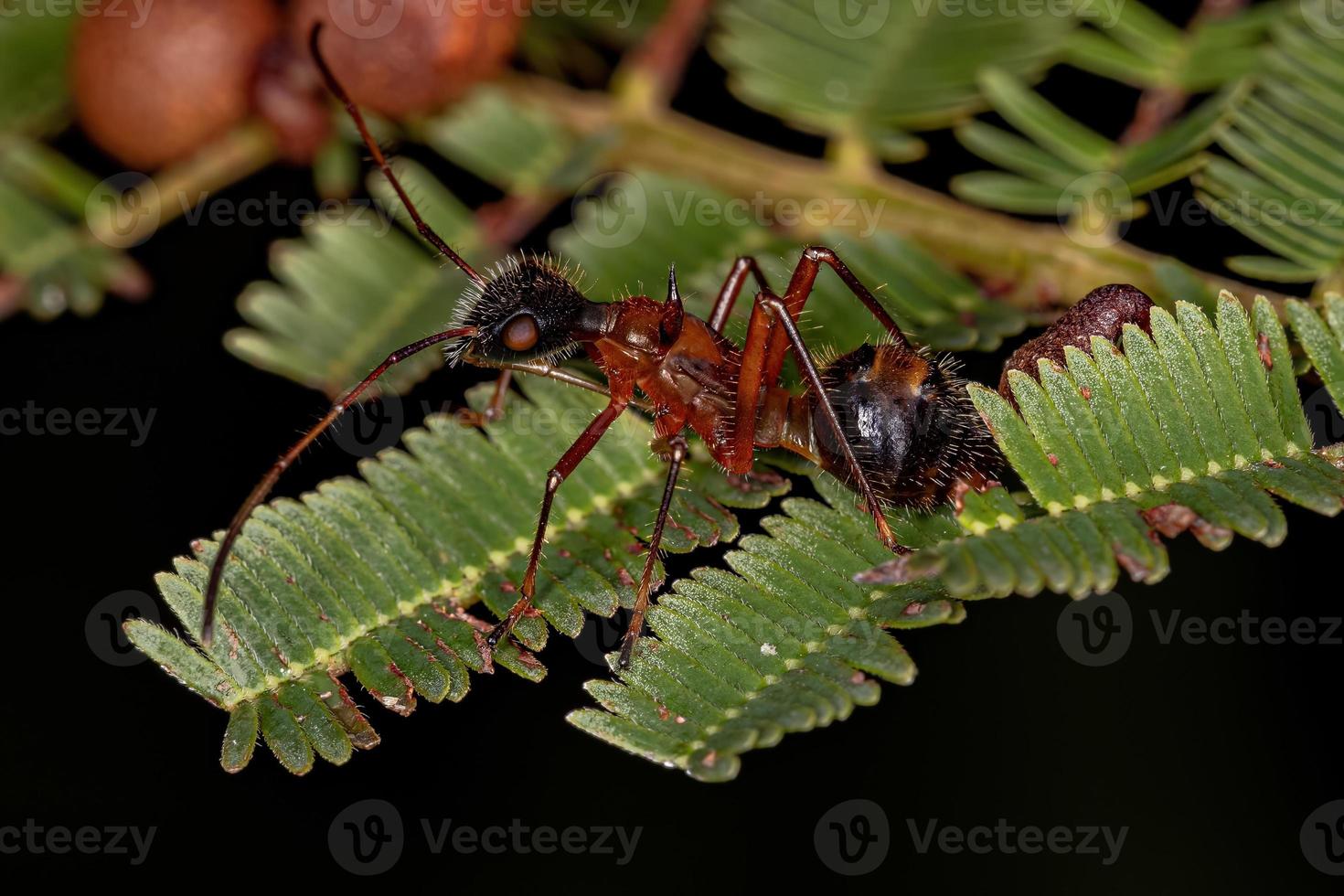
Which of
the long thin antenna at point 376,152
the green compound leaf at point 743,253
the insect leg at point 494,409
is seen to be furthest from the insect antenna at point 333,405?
the green compound leaf at point 743,253

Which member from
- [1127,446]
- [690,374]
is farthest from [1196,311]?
[690,374]

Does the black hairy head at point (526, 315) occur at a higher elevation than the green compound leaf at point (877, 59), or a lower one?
lower

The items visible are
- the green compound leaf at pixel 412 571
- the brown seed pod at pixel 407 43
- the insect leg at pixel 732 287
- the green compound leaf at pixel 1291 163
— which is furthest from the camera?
the brown seed pod at pixel 407 43

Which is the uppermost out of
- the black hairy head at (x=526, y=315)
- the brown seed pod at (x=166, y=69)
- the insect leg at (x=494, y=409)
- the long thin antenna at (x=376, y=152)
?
the brown seed pod at (x=166, y=69)

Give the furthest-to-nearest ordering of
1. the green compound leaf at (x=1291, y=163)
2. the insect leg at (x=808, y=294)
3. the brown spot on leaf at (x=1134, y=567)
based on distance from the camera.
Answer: the insect leg at (x=808, y=294) → the green compound leaf at (x=1291, y=163) → the brown spot on leaf at (x=1134, y=567)

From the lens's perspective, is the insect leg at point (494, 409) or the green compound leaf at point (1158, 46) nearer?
the insect leg at point (494, 409)

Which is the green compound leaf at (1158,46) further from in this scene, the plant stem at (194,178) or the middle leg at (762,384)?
the plant stem at (194,178)
